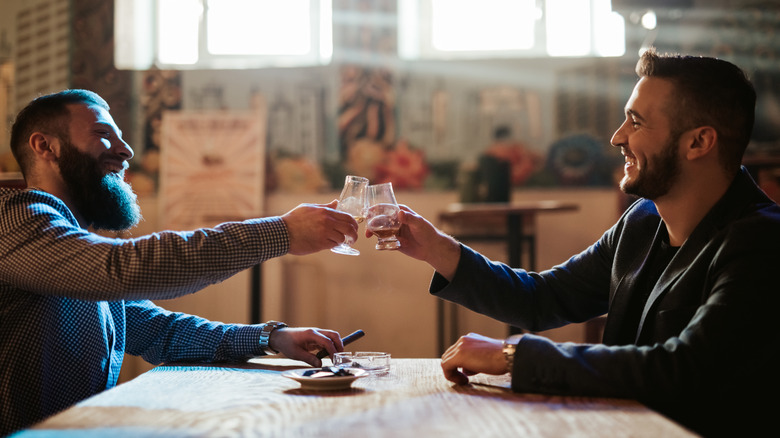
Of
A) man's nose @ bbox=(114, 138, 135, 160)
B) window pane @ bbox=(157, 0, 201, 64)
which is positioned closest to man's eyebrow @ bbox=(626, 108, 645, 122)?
man's nose @ bbox=(114, 138, 135, 160)

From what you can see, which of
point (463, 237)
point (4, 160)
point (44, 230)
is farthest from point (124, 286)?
point (4, 160)

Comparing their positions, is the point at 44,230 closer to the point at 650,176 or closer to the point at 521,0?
the point at 650,176

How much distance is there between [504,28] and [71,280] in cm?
411

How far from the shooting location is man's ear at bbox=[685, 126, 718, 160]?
1.63 metres

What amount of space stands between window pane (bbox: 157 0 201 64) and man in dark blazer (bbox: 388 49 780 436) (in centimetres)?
371

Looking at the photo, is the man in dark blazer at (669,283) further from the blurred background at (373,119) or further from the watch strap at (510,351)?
the blurred background at (373,119)

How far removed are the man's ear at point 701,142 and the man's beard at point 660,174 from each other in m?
0.03

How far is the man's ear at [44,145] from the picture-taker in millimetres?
1905

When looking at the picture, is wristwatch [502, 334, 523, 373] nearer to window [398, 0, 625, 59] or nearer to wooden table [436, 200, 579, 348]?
wooden table [436, 200, 579, 348]

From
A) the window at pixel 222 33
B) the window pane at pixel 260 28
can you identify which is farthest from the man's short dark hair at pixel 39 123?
the window pane at pixel 260 28

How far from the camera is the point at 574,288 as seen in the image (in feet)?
6.42

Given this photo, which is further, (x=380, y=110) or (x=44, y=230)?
(x=380, y=110)

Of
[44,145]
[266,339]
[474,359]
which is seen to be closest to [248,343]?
[266,339]

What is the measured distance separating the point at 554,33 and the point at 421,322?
88.8 inches
